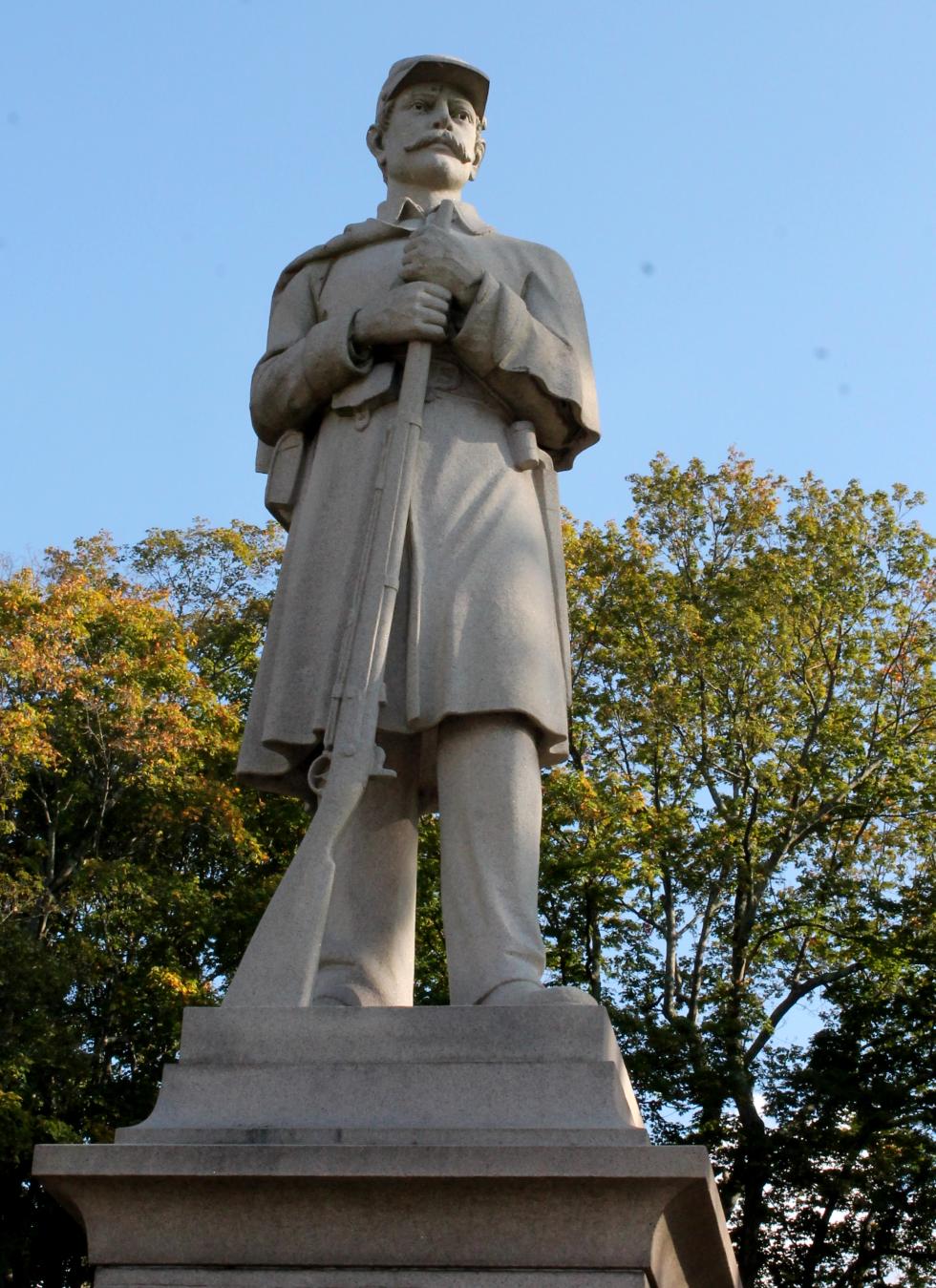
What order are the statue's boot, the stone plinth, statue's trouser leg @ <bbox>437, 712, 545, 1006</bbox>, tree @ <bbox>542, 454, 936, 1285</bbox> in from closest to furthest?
1. the stone plinth
2. the statue's boot
3. statue's trouser leg @ <bbox>437, 712, 545, 1006</bbox>
4. tree @ <bbox>542, 454, 936, 1285</bbox>

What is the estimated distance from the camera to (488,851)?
5098 mm

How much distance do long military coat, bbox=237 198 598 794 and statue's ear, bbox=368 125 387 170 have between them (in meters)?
0.41

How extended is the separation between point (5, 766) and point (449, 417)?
50.4ft

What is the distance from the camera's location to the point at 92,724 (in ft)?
71.2

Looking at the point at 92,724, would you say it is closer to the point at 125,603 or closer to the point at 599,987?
the point at 125,603

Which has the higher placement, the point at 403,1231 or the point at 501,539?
the point at 501,539

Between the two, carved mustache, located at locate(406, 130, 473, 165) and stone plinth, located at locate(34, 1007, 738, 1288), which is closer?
stone plinth, located at locate(34, 1007, 738, 1288)

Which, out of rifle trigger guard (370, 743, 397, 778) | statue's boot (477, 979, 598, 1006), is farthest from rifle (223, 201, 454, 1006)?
statue's boot (477, 979, 598, 1006)

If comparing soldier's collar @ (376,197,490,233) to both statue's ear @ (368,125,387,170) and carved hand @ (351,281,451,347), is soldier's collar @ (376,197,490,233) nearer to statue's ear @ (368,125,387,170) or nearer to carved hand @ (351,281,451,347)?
statue's ear @ (368,125,387,170)

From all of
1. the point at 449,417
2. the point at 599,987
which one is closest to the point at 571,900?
the point at 599,987

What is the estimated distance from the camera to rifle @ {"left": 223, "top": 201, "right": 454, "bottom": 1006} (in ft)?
15.4

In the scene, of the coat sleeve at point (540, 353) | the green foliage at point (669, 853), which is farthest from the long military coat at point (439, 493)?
the green foliage at point (669, 853)

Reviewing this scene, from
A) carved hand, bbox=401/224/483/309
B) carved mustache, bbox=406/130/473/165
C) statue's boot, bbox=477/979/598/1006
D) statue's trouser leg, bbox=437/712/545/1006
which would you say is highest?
carved mustache, bbox=406/130/473/165

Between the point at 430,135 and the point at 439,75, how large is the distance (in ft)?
0.71
